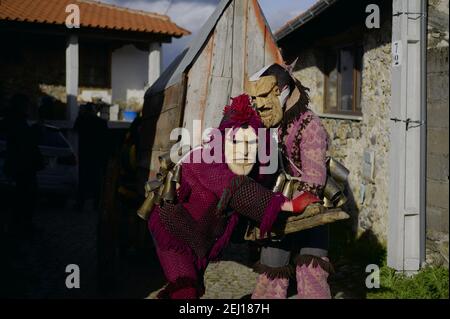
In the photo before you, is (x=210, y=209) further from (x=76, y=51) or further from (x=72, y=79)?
(x=76, y=51)

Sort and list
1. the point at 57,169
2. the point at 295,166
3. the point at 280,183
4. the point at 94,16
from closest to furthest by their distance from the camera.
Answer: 1. the point at 280,183
2. the point at 295,166
3. the point at 57,169
4. the point at 94,16

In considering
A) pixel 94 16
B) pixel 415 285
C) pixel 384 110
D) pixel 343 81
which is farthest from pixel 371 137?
pixel 94 16

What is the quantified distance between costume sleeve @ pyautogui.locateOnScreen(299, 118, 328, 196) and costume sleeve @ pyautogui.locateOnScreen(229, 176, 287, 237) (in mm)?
265

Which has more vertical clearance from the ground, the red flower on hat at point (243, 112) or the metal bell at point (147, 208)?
the red flower on hat at point (243, 112)

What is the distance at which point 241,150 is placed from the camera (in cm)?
260

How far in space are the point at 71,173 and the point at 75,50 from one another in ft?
17.0

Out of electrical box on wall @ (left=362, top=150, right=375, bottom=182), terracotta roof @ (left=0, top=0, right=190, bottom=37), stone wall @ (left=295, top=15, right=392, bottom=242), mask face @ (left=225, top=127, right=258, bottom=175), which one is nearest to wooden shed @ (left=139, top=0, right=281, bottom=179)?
mask face @ (left=225, top=127, right=258, bottom=175)

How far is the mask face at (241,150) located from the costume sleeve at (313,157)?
33 centimetres

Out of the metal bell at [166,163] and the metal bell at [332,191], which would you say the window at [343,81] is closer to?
the metal bell at [332,191]

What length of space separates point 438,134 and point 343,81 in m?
4.11

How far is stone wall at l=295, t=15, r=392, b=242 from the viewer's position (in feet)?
18.5

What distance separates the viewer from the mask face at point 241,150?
2.62 metres

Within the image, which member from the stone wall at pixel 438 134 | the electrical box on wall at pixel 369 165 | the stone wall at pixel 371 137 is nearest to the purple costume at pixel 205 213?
the stone wall at pixel 438 134

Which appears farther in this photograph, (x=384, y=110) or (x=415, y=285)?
(x=384, y=110)
